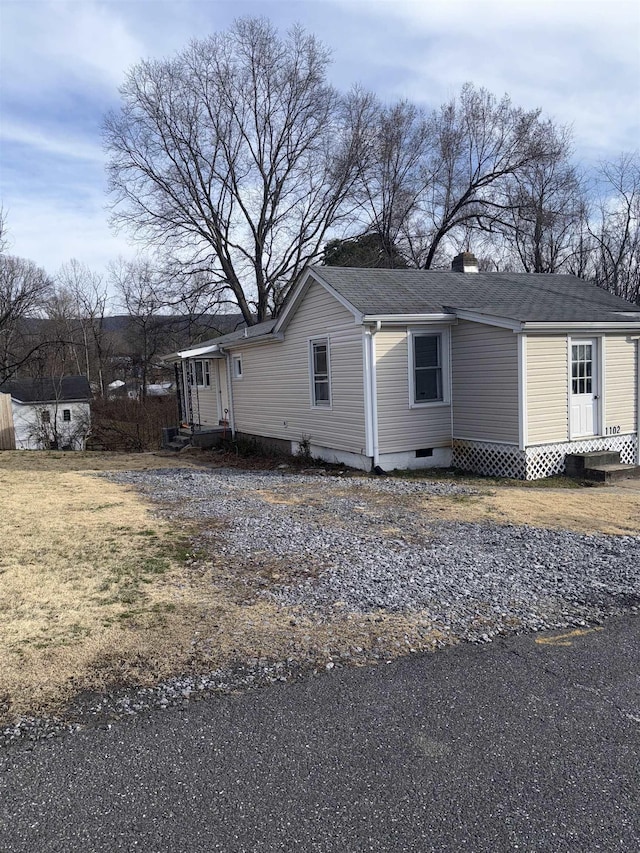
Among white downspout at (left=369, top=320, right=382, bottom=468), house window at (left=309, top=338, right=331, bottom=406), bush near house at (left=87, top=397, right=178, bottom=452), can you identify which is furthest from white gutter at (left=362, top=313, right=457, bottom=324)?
bush near house at (left=87, top=397, right=178, bottom=452)

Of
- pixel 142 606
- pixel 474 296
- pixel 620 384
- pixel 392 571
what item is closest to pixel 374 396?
pixel 474 296

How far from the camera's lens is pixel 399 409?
42.3 feet

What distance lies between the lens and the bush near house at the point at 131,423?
2889cm

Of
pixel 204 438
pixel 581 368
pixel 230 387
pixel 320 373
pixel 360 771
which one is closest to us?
pixel 360 771

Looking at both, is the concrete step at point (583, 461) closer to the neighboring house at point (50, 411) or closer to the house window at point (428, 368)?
the house window at point (428, 368)

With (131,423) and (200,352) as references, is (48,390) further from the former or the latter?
(200,352)

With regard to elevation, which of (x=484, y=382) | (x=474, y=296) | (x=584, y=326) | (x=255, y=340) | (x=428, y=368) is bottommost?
(x=484, y=382)

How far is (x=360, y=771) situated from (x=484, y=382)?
33.4 feet

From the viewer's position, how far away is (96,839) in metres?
2.72

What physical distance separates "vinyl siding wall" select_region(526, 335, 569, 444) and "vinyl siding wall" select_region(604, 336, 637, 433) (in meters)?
1.26

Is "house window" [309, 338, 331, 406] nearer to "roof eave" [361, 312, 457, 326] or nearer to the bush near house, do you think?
"roof eave" [361, 312, 457, 326]

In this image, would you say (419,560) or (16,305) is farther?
(16,305)

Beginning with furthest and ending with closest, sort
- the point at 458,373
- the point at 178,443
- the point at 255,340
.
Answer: the point at 178,443 → the point at 255,340 → the point at 458,373

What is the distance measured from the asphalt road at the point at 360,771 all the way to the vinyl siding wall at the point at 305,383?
9.10 metres
